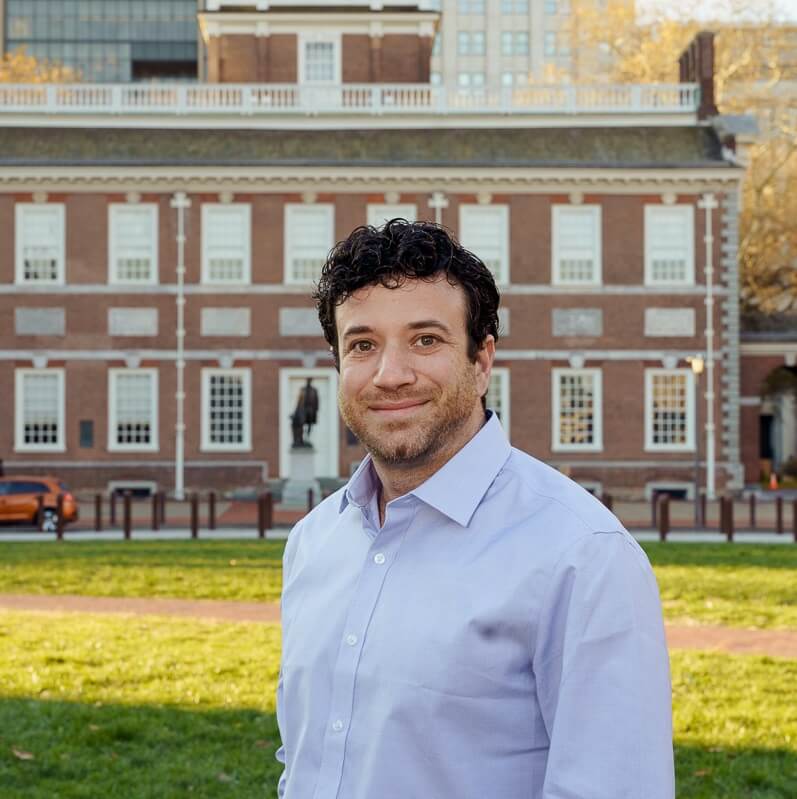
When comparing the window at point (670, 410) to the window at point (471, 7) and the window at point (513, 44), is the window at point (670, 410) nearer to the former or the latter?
the window at point (513, 44)

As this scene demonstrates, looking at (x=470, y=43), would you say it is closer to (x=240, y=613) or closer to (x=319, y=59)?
(x=319, y=59)

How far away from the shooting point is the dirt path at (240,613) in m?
10.7

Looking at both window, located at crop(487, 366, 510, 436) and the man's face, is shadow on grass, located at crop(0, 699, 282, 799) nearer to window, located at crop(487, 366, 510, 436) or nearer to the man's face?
the man's face

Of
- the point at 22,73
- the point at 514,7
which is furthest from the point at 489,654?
the point at 514,7

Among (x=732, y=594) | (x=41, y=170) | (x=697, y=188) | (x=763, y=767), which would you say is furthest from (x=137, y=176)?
(x=763, y=767)

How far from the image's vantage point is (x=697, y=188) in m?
33.2

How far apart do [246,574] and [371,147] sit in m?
21.2

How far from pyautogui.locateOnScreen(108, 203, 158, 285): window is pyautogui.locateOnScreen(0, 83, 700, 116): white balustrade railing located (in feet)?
12.2

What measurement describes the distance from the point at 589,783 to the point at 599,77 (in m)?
53.1

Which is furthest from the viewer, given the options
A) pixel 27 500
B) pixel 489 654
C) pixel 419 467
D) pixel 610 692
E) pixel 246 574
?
pixel 27 500

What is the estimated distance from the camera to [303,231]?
110ft

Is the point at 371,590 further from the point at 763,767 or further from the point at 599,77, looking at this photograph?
the point at 599,77

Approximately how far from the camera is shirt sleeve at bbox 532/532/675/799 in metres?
2.33

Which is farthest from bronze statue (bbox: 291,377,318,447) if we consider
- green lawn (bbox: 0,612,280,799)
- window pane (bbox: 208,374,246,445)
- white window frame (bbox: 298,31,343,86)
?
green lawn (bbox: 0,612,280,799)
